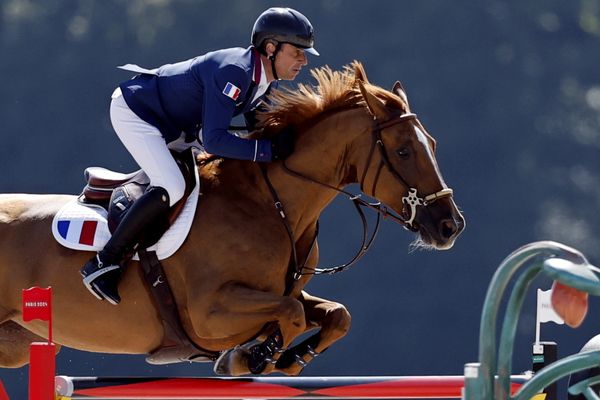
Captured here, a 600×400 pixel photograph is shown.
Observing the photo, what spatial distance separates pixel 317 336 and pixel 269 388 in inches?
33.8

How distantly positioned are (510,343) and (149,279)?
2.53m

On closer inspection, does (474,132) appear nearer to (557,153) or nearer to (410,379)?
(557,153)

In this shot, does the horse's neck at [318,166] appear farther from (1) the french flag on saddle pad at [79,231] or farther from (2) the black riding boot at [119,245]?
(1) the french flag on saddle pad at [79,231]

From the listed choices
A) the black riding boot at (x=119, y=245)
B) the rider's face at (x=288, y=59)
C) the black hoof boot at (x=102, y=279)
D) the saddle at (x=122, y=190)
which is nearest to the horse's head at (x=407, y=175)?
the rider's face at (x=288, y=59)

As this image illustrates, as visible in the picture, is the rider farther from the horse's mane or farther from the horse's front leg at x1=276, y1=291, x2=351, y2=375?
the horse's front leg at x1=276, y1=291, x2=351, y2=375

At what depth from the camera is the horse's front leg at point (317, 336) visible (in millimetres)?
4477

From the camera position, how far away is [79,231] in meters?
4.63

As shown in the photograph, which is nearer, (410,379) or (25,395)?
(410,379)

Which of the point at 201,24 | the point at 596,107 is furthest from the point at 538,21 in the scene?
the point at 201,24

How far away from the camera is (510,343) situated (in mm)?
2182

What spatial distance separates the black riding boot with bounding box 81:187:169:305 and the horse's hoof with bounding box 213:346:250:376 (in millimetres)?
483

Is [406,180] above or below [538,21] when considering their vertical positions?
below

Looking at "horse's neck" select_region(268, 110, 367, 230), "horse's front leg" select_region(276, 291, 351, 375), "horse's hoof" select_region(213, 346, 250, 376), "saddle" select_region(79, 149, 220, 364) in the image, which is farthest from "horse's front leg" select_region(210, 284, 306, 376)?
"horse's neck" select_region(268, 110, 367, 230)

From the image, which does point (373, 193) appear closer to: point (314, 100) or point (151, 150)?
point (314, 100)
